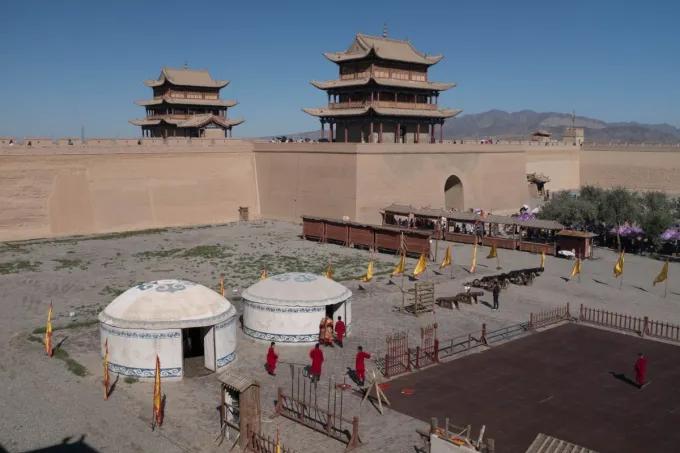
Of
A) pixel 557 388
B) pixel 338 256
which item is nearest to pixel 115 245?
pixel 338 256

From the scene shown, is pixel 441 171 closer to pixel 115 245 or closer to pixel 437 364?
pixel 115 245

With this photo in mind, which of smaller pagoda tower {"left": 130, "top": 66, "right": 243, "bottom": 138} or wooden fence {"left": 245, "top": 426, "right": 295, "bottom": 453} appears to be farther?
smaller pagoda tower {"left": 130, "top": 66, "right": 243, "bottom": 138}

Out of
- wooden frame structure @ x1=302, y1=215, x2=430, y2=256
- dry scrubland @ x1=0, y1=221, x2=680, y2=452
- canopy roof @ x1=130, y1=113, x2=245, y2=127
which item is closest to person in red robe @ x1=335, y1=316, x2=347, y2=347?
dry scrubland @ x1=0, y1=221, x2=680, y2=452

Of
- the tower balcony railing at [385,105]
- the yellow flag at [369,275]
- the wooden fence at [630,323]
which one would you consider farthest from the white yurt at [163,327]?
the tower balcony railing at [385,105]

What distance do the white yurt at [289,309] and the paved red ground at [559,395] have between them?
325 centimetres

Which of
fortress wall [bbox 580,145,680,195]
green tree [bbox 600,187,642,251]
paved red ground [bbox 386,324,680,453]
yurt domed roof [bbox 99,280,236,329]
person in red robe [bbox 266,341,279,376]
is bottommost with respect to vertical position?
paved red ground [bbox 386,324,680,453]

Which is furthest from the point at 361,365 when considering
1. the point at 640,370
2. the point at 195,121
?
the point at 195,121

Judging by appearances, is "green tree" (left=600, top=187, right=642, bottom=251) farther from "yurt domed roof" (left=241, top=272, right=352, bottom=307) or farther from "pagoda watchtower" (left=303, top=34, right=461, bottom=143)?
"yurt domed roof" (left=241, top=272, right=352, bottom=307)

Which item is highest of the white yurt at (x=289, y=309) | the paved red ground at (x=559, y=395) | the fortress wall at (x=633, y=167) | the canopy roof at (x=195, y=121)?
the canopy roof at (x=195, y=121)

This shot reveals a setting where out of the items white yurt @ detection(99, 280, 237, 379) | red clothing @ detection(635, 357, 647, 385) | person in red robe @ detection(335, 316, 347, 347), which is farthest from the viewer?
person in red robe @ detection(335, 316, 347, 347)

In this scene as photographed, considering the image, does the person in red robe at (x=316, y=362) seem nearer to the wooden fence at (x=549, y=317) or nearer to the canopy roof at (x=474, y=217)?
the wooden fence at (x=549, y=317)

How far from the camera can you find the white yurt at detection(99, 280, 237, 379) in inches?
592

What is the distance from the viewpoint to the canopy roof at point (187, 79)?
165 feet

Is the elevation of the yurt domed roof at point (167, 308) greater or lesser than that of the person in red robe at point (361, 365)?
greater
